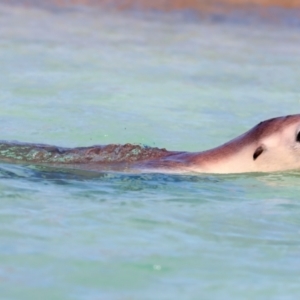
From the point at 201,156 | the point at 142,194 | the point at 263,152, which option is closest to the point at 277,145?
the point at 263,152

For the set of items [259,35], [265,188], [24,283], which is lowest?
[24,283]

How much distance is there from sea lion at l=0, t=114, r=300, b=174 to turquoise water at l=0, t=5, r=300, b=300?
132mm

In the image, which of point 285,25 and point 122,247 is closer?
point 122,247

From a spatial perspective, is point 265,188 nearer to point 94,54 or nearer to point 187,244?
point 187,244

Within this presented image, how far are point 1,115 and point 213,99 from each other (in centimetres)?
261

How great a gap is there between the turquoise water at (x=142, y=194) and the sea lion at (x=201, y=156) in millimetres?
132

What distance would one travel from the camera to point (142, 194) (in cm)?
619

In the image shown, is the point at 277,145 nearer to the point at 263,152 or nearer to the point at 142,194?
the point at 263,152

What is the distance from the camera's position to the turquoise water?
455 centimetres

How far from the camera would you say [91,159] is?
716cm

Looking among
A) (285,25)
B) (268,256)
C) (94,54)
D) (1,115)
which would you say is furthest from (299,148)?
(285,25)

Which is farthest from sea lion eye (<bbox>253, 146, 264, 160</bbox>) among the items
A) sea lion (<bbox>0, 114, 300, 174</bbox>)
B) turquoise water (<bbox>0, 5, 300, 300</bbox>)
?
turquoise water (<bbox>0, 5, 300, 300</bbox>)

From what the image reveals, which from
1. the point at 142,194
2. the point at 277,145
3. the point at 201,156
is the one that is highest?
the point at 277,145

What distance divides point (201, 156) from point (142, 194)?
97 centimetres
